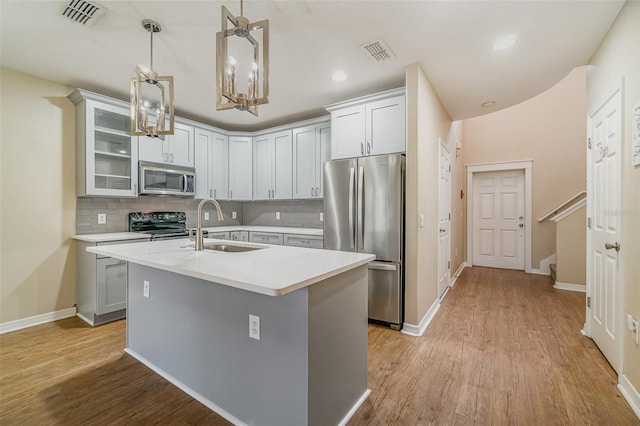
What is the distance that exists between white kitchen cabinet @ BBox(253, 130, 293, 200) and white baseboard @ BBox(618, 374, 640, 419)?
3793 mm

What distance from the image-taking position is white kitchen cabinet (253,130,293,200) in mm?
4410

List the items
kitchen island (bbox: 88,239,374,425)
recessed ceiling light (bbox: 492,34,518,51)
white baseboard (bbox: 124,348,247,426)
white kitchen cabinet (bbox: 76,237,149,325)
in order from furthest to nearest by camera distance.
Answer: white kitchen cabinet (bbox: 76,237,149,325), recessed ceiling light (bbox: 492,34,518,51), white baseboard (bbox: 124,348,247,426), kitchen island (bbox: 88,239,374,425)

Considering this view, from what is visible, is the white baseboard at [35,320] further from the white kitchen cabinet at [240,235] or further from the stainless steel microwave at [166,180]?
the white kitchen cabinet at [240,235]

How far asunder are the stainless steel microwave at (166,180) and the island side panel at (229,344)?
5.34 ft

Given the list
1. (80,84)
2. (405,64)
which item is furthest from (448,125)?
(80,84)

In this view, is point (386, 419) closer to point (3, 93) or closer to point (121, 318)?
point (121, 318)

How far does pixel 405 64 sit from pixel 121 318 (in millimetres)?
4040

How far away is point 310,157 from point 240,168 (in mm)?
1333

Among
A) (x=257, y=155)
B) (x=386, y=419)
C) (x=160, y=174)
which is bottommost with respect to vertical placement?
(x=386, y=419)

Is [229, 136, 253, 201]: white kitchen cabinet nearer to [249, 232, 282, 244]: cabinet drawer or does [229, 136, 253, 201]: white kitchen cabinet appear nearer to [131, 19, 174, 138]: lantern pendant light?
[249, 232, 282, 244]: cabinet drawer

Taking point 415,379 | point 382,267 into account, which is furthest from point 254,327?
point 382,267

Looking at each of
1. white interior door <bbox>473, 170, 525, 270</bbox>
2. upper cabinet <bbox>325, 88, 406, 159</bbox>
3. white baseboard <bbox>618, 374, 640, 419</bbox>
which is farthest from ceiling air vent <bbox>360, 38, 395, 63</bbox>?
white interior door <bbox>473, 170, 525, 270</bbox>

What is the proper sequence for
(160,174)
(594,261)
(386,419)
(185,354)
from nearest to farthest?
(386,419), (185,354), (594,261), (160,174)

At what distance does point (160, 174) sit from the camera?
371 centimetres
